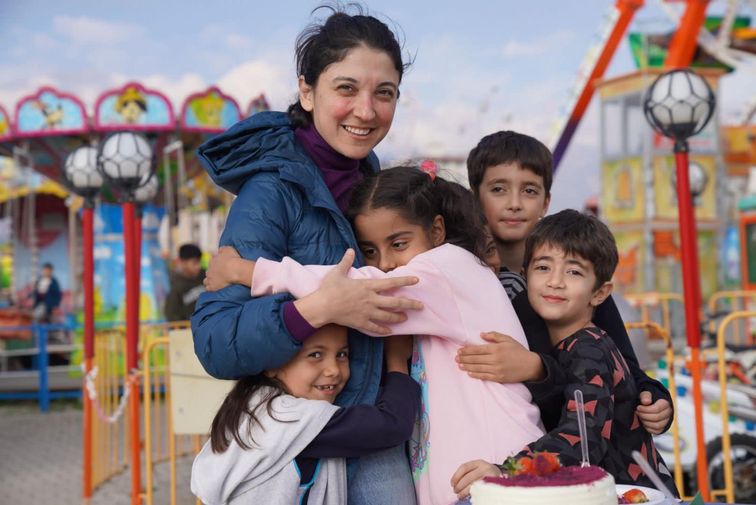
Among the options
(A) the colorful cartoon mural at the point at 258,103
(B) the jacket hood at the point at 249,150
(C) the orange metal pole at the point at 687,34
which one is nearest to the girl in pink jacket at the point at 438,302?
(B) the jacket hood at the point at 249,150

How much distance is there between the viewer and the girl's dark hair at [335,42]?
238 centimetres

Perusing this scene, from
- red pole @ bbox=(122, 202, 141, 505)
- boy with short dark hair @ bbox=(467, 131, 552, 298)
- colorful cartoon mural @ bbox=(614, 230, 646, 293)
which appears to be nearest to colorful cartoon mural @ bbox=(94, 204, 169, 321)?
red pole @ bbox=(122, 202, 141, 505)

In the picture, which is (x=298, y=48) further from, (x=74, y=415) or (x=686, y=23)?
(x=686, y=23)

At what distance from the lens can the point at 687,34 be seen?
65.4 feet

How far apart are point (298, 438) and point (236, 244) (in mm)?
490

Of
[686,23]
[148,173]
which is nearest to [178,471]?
[148,173]

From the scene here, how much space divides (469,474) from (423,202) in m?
0.73

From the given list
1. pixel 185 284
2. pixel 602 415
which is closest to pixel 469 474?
pixel 602 415

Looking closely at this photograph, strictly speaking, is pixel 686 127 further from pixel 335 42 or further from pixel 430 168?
pixel 335 42

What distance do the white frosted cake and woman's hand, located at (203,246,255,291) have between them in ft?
2.61

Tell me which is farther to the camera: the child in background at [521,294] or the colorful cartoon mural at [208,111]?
the colorful cartoon mural at [208,111]

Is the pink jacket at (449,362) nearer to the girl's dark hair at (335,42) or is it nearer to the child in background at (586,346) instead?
the child in background at (586,346)

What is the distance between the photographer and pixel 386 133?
96.0 inches

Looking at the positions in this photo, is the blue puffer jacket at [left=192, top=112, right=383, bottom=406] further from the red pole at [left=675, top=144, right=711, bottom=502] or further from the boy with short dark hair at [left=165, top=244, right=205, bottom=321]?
the boy with short dark hair at [left=165, top=244, right=205, bottom=321]
